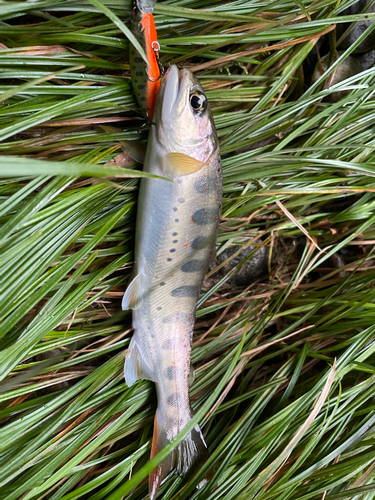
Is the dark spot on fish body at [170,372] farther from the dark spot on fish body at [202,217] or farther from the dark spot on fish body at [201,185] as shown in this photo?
the dark spot on fish body at [201,185]

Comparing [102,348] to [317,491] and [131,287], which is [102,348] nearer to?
[131,287]

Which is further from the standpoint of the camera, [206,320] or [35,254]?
[206,320]

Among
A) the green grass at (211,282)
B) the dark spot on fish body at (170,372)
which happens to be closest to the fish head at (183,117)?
the green grass at (211,282)

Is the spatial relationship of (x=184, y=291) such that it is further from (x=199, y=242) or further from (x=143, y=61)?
(x=143, y=61)

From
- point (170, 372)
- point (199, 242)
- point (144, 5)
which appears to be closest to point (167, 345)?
point (170, 372)

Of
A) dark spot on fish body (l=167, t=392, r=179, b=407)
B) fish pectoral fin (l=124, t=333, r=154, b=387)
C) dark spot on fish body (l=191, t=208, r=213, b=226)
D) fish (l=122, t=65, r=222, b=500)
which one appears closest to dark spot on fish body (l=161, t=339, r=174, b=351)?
fish (l=122, t=65, r=222, b=500)

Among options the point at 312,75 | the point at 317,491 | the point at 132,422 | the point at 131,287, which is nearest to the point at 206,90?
the point at 312,75
